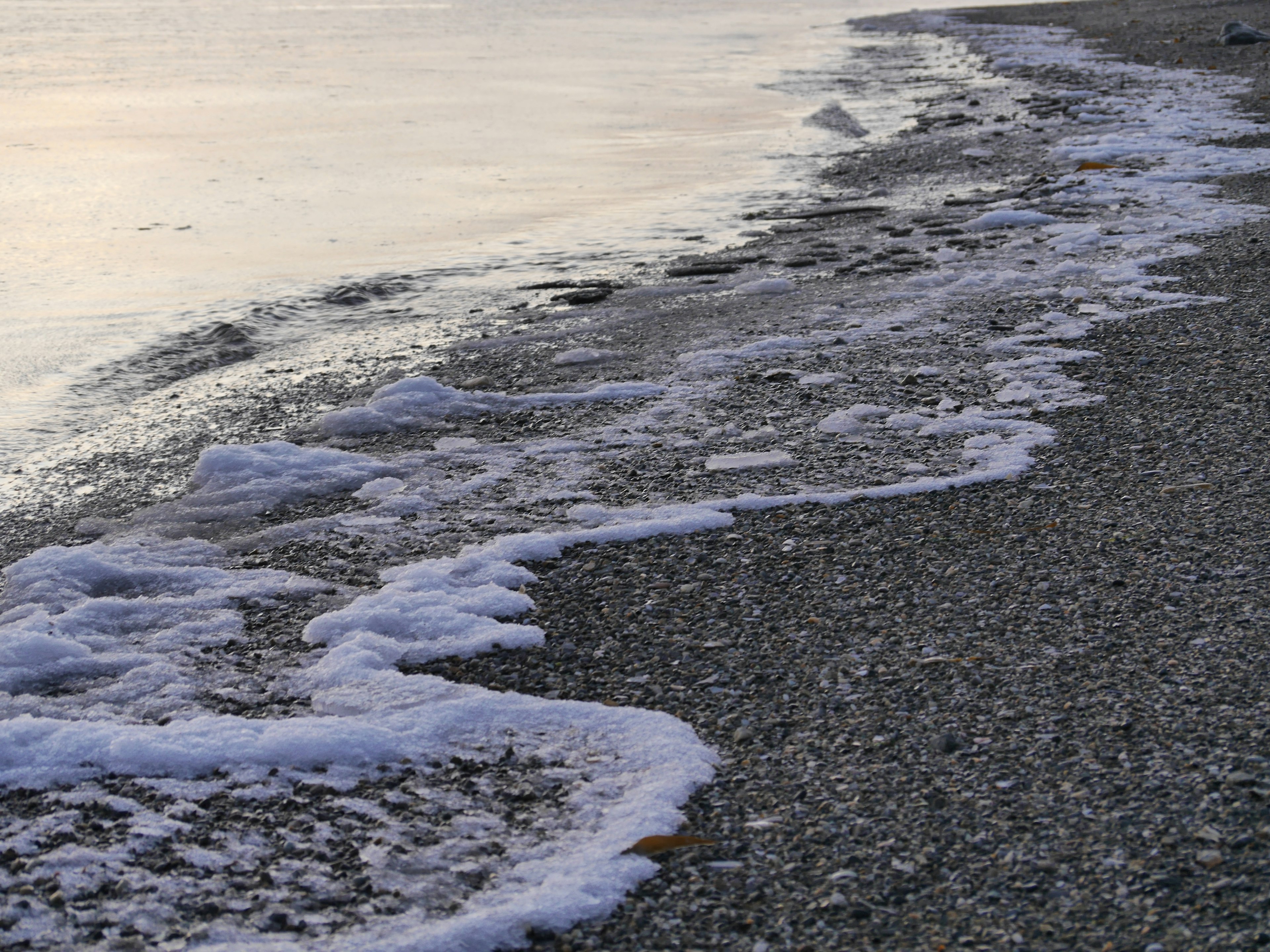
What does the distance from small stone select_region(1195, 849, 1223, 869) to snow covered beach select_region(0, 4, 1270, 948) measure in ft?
0.10

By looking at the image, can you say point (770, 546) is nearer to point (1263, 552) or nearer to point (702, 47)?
point (1263, 552)

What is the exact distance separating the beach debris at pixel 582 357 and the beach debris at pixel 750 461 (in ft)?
6.92

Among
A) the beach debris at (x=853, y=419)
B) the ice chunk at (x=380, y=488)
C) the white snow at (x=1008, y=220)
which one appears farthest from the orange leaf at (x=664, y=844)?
the white snow at (x=1008, y=220)

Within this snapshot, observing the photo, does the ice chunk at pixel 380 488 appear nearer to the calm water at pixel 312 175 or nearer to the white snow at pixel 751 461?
the white snow at pixel 751 461

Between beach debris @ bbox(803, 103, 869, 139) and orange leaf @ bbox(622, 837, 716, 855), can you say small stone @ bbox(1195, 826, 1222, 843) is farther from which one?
beach debris @ bbox(803, 103, 869, 139)

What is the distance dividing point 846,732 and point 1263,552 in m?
1.89

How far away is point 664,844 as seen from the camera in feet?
9.79

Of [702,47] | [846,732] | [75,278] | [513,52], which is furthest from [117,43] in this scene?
[846,732]

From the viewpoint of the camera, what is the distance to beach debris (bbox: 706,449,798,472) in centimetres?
541

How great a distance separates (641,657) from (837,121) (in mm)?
15062

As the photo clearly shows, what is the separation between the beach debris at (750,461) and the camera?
17.8ft

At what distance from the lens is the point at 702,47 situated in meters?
29.0

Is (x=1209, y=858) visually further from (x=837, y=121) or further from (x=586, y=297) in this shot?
(x=837, y=121)

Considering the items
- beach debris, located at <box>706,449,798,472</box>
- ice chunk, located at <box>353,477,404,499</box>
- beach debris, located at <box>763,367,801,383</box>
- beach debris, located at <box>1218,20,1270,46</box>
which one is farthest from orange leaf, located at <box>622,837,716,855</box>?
beach debris, located at <box>1218,20,1270,46</box>
